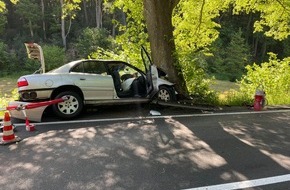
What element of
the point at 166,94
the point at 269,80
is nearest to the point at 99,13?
the point at 269,80

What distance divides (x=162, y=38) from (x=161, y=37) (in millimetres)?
45

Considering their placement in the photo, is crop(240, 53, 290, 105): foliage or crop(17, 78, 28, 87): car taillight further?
crop(240, 53, 290, 105): foliage

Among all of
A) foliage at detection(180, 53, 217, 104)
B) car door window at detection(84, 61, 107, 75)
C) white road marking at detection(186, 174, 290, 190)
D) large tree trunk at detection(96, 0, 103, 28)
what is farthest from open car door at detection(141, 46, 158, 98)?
large tree trunk at detection(96, 0, 103, 28)

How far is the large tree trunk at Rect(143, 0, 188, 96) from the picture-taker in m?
10.0

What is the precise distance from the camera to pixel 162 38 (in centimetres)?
1008

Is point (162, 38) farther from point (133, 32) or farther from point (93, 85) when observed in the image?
point (133, 32)

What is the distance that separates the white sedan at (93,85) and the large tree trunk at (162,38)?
0.73 metres

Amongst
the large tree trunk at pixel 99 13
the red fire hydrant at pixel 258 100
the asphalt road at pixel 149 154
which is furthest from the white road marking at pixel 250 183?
the large tree trunk at pixel 99 13

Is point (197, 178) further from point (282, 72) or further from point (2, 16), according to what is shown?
point (2, 16)

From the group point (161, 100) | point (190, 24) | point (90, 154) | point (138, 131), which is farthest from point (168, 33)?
point (90, 154)

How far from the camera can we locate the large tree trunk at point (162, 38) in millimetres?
10047

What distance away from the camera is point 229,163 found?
197 inches

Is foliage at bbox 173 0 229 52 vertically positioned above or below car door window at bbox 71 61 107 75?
above

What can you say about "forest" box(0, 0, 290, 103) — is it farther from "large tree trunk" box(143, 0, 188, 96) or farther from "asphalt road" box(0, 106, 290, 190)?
"asphalt road" box(0, 106, 290, 190)
